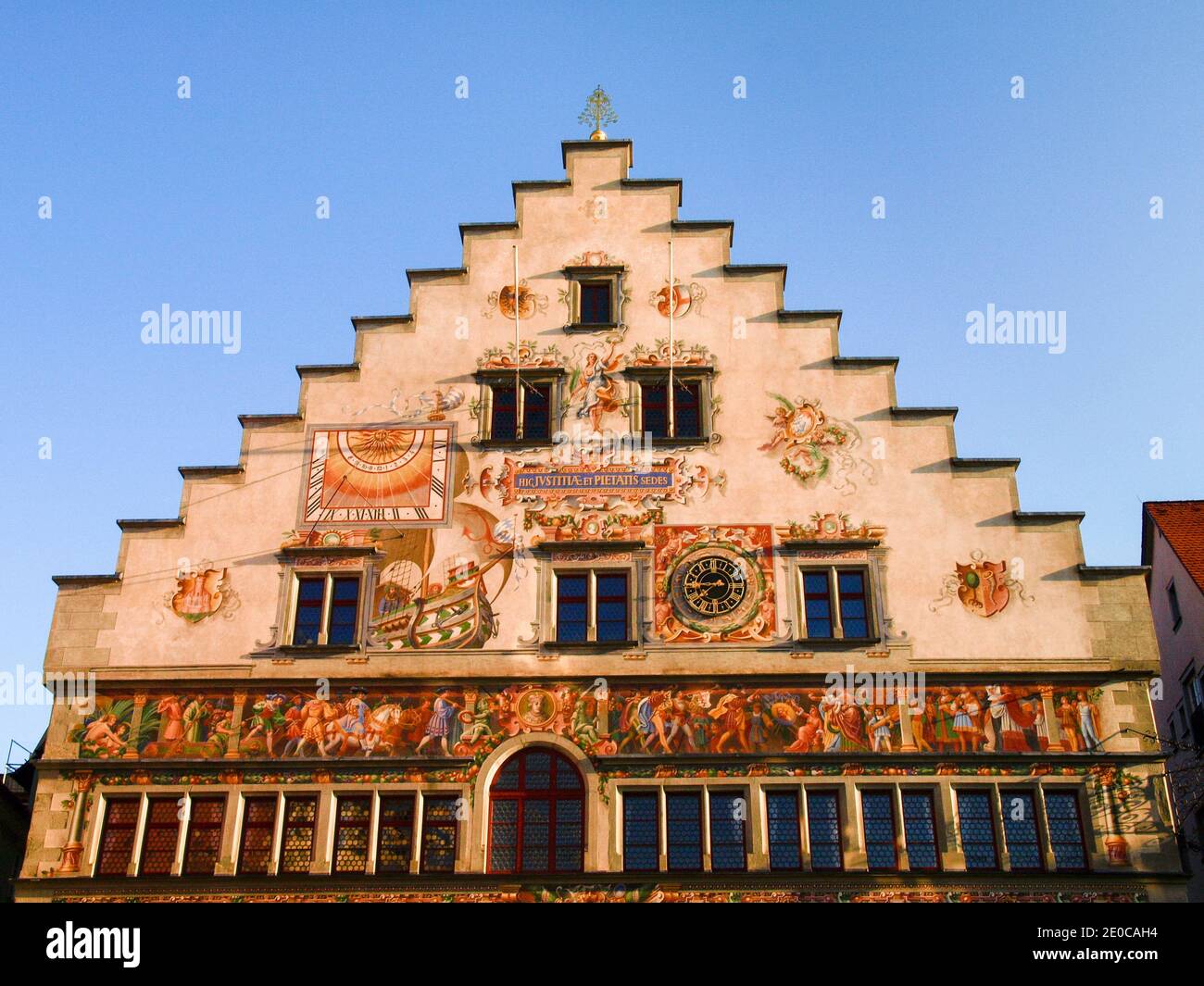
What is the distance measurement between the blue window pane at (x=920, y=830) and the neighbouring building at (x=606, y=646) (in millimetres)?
59

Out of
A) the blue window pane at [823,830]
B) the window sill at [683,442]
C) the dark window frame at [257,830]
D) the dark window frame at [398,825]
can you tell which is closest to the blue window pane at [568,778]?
the dark window frame at [398,825]

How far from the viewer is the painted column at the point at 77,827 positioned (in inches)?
774

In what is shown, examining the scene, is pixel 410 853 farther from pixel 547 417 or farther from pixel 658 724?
pixel 547 417

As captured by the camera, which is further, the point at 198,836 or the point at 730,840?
the point at 198,836

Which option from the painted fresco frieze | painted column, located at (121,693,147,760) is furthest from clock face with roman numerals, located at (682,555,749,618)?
painted column, located at (121,693,147,760)

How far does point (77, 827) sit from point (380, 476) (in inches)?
239

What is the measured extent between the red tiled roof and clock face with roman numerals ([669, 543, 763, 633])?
26.0 ft

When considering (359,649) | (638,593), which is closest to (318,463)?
(359,649)

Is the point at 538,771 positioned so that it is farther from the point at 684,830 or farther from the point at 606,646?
the point at 684,830

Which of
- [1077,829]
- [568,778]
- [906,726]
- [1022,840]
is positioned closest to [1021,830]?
[1022,840]

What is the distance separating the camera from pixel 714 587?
68.7ft

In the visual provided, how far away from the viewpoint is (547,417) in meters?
22.4

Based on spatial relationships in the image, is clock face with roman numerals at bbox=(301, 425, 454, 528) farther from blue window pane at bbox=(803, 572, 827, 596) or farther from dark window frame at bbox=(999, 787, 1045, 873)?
dark window frame at bbox=(999, 787, 1045, 873)
